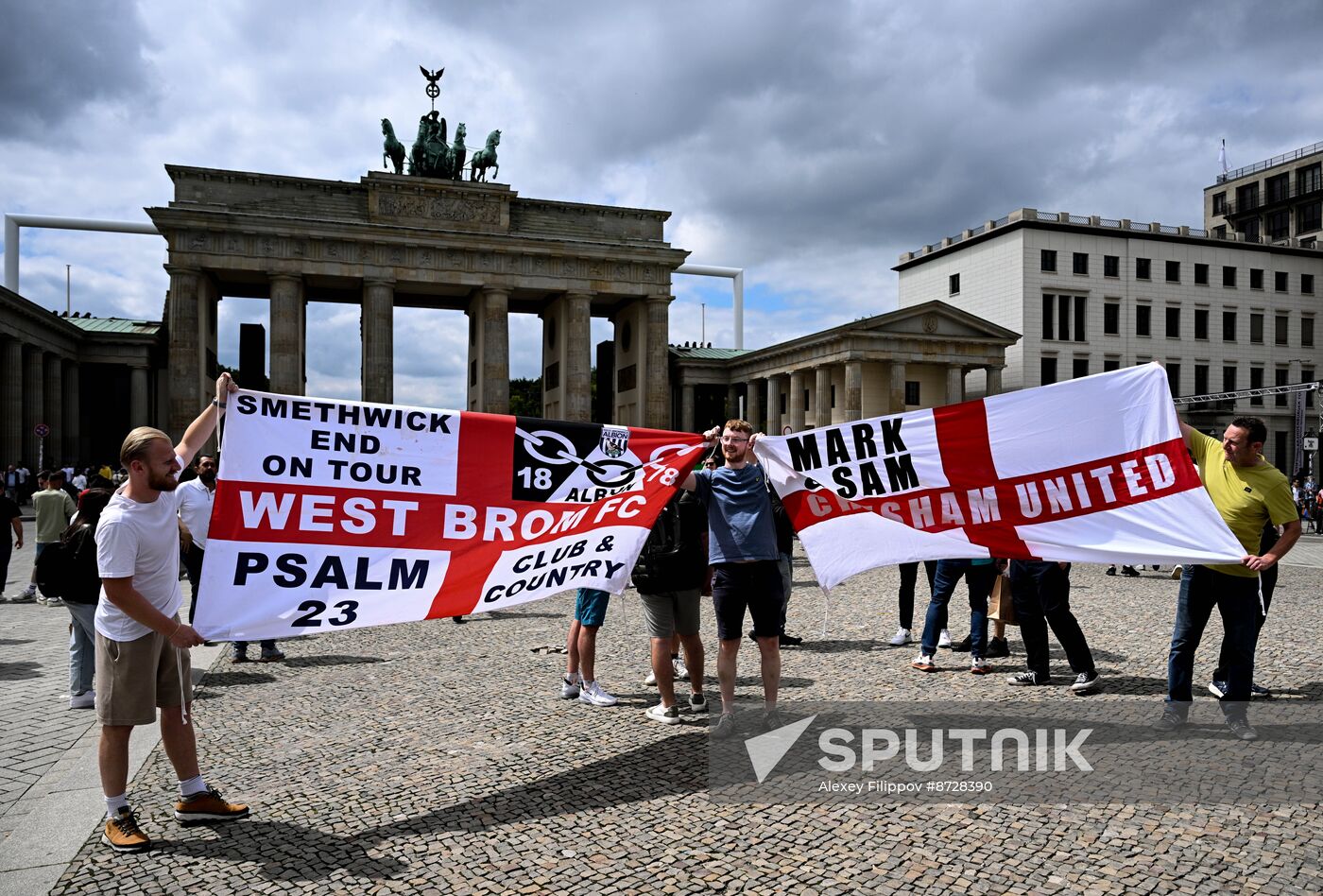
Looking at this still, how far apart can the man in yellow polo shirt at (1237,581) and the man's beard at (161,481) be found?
5.80 meters

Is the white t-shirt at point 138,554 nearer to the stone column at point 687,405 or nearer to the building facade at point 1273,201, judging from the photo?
the stone column at point 687,405

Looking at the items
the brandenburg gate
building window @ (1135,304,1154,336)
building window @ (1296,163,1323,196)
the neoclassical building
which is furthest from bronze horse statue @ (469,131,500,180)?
building window @ (1296,163,1323,196)

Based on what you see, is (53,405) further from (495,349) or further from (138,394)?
(495,349)

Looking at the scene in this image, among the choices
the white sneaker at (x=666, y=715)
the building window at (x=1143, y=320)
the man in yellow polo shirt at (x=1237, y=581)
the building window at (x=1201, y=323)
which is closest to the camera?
the man in yellow polo shirt at (x=1237, y=581)

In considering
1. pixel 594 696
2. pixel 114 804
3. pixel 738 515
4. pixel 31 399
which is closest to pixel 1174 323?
pixel 594 696

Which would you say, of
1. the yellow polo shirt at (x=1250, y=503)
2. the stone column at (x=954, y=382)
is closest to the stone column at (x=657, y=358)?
the stone column at (x=954, y=382)

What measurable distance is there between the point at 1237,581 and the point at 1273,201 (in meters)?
81.6

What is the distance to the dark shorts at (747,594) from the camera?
556 centimetres

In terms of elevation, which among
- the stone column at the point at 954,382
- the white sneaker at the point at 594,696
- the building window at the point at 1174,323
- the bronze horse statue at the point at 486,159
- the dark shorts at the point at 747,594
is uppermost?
the bronze horse statue at the point at 486,159

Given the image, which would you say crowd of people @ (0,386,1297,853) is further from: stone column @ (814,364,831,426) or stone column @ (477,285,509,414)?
stone column @ (814,364,831,426)

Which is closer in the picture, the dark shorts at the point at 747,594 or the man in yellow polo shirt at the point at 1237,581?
the dark shorts at the point at 747,594

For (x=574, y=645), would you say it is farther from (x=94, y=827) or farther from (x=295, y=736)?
(x=94, y=827)

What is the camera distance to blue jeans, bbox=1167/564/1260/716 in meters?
5.71

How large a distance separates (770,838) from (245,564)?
3.02 meters
